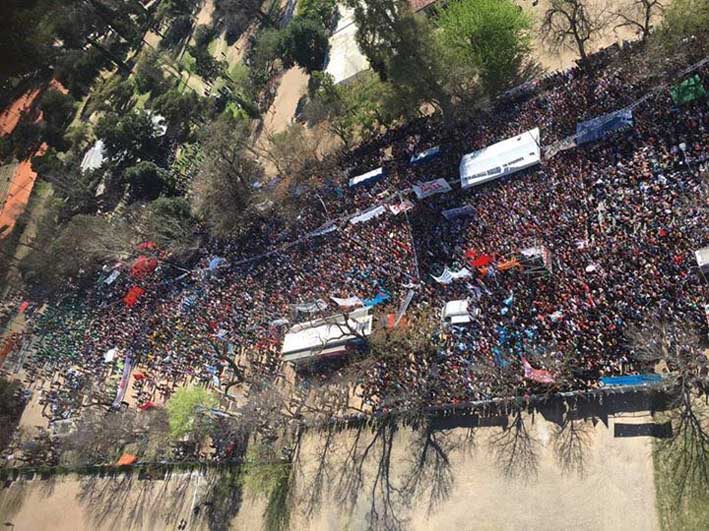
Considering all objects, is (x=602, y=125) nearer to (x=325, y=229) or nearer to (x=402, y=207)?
(x=402, y=207)

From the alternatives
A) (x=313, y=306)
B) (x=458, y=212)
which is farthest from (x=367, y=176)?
(x=313, y=306)

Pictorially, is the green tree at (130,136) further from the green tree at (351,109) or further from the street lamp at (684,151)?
the street lamp at (684,151)

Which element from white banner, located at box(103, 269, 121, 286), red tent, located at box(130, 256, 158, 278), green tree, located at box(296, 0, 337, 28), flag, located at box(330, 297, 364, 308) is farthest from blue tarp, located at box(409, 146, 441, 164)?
white banner, located at box(103, 269, 121, 286)

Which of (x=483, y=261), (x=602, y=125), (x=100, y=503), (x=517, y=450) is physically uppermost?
(x=602, y=125)

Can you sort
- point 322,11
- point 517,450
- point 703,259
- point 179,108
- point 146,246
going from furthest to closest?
1. point 179,108
2. point 322,11
3. point 146,246
4. point 517,450
5. point 703,259

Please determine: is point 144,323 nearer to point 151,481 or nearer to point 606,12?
point 151,481

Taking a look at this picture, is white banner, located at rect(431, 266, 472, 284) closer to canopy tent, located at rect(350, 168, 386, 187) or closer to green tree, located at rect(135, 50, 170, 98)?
canopy tent, located at rect(350, 168, 386, 187)

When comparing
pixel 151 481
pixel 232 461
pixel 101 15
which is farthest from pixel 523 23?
pixel 101 15
